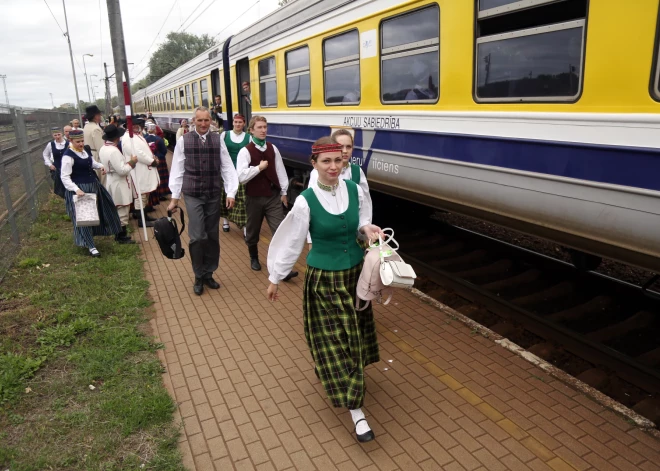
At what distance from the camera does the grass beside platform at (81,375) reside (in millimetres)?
3162

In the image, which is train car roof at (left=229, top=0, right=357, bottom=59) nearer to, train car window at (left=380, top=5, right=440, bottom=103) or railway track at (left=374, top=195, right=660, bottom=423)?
train car window at (left=380, top=5, right=440, bottom=103)

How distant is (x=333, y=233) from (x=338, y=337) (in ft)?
2.07

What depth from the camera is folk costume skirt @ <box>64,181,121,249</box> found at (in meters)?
6.95

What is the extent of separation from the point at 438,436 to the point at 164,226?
3.36 m

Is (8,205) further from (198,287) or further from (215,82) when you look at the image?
(215,82)

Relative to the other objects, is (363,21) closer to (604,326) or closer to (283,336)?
(283,336)

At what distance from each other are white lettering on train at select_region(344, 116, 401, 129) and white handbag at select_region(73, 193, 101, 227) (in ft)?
11.1

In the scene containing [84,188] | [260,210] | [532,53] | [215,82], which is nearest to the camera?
[532,53]

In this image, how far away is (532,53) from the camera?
372cm

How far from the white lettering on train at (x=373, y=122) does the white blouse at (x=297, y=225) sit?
6.81ft

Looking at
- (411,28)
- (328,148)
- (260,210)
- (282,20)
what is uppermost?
(282,20)

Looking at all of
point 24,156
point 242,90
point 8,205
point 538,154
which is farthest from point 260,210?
point 24,156

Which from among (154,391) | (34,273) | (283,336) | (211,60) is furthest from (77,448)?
(211,60)

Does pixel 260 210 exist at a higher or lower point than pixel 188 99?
lower
